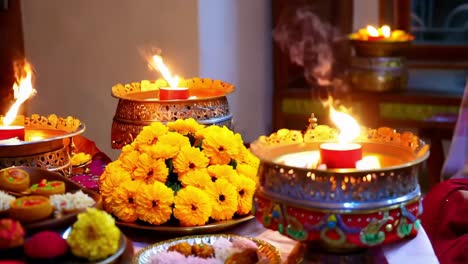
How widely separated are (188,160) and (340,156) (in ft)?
0.90

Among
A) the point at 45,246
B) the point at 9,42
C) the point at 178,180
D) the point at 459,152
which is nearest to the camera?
the point at 45,246

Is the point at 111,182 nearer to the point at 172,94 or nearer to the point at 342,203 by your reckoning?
the point at 172,94

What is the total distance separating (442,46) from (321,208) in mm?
3008

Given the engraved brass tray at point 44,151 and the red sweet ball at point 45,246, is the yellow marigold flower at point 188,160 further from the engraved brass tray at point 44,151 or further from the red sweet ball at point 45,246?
the red sweet ball at point 45,246

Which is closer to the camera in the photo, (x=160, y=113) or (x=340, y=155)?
(x=340, y=155)

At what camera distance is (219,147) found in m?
1.11

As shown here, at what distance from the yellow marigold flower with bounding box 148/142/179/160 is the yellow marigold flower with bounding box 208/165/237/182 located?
0.19ft

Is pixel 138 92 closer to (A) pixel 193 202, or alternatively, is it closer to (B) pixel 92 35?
(A) pixel 193 202

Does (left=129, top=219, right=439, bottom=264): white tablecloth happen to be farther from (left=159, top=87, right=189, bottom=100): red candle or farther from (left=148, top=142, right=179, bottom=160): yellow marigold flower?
(left=159, top=87, right=189, bottom=100): red candle

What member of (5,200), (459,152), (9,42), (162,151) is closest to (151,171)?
(162,151)

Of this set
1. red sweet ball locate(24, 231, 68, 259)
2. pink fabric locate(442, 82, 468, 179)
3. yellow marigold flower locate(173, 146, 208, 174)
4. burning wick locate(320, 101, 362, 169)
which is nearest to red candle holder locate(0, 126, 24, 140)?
yellow marigold flower locate(173, 146, 208, 174)

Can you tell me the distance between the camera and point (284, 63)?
3.29 meters

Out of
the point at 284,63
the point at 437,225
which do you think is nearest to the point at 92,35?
the point at 284,63

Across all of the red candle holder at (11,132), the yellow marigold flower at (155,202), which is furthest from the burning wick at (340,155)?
the red candle holder at (11,132)
